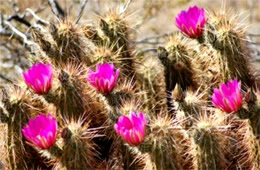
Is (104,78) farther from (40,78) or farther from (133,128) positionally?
(133,128)

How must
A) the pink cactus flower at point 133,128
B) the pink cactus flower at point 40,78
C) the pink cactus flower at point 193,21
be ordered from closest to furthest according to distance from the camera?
the pink cactus flower at point 133,128
the pink cactus flower at point 40,78
the pink cactus flower at point 193,21

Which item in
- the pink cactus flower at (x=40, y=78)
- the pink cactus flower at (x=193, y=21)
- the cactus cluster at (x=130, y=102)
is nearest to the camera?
the cactus cluster at (x=130, y=102)

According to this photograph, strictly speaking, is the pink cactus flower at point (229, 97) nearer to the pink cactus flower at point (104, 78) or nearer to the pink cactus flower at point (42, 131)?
the pink cactus flower at point (104, 78)

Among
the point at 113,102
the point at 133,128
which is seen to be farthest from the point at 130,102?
the point at 133,128

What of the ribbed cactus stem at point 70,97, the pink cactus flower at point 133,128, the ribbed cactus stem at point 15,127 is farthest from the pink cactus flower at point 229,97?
the ribbed cactus stem at point 15,127

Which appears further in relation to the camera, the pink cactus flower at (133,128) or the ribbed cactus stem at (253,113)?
the ribbed cactus stem at (253,113)

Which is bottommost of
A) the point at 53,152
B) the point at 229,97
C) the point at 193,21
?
the point at 53,152

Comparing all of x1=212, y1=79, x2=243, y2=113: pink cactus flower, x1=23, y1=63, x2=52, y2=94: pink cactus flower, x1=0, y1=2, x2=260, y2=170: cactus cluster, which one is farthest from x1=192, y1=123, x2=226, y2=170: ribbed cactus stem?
x1=23, y1=63, x2=52, y2=94: pink cactus flower
